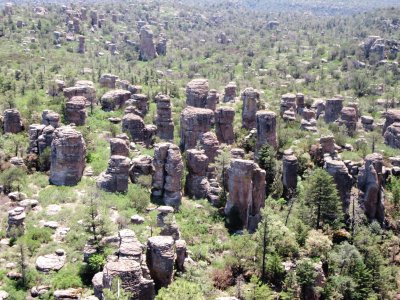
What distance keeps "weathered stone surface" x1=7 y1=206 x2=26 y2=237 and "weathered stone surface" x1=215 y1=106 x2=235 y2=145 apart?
26.1 meters

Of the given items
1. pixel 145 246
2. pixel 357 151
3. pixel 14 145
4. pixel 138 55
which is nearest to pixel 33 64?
pixel 138 55

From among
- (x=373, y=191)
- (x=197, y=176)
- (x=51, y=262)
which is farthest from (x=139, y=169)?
(x=373, y=191)

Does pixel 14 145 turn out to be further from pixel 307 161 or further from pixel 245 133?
pixel 307 161

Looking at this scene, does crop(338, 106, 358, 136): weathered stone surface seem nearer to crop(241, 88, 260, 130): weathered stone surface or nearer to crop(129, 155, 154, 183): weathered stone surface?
crop(241, 88, 260, 130): weathered stone surface

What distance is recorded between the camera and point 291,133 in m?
57.2

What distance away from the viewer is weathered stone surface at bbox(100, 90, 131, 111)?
61.8 metres

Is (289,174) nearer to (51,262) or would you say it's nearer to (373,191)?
(373,191)

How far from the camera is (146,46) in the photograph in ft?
359

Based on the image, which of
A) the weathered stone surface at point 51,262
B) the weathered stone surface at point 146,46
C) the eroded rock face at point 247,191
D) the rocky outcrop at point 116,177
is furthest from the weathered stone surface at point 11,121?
the weathered stone surface at point 146,46

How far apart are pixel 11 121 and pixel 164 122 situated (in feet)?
50.5

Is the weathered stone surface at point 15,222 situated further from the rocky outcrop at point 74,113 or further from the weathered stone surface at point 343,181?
the weathered stone surface at point 343,181

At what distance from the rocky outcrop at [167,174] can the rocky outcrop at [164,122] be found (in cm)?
1277

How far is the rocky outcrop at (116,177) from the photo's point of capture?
40.3 m

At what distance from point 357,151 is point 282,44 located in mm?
72835
